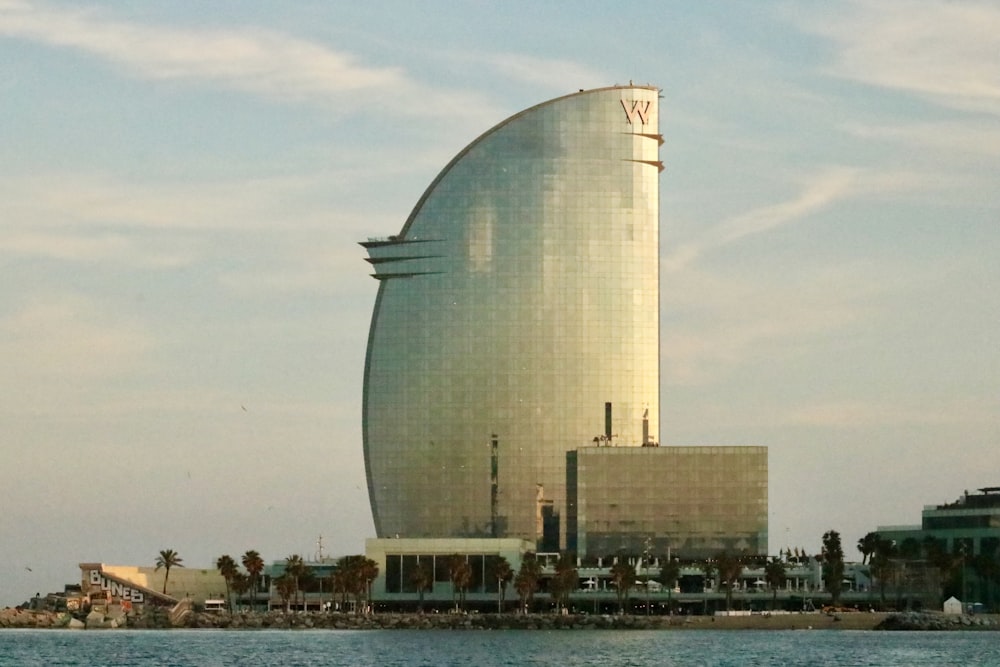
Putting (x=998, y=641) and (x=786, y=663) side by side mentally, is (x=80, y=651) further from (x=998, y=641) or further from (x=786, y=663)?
(x=998, y=641)

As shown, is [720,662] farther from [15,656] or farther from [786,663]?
[15,656]

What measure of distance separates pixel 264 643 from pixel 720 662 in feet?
171

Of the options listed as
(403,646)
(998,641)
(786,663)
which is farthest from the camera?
(998,641)

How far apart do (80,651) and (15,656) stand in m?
8.14

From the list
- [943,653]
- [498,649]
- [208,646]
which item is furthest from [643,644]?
[208,646]

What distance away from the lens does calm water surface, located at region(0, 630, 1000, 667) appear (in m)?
153

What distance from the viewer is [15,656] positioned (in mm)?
165375

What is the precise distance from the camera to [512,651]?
16750 cm

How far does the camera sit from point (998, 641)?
626ft

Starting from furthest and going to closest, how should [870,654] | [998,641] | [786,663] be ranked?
[998,641] < [870,654] < [786,663]

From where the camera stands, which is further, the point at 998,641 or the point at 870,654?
the point at 998,641

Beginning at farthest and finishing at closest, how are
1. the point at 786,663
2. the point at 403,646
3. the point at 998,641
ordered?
1. the point at 998,641
2. the point at 403,646
3. the point at 786,663

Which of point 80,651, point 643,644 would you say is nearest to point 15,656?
point 80,651

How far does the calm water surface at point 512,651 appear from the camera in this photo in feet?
501
